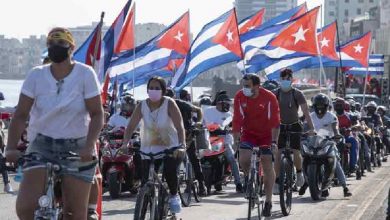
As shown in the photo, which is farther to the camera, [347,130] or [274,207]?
[347,130]

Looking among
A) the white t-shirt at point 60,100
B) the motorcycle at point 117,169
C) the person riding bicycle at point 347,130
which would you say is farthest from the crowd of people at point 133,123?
the person riding bicycle at point 347,130

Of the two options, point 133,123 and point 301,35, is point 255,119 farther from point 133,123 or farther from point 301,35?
point 301,35

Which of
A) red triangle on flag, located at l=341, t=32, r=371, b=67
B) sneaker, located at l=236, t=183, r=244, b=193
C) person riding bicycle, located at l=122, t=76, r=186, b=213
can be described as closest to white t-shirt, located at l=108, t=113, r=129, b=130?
sneaker, located at l=236, t=183, r=244, b=193

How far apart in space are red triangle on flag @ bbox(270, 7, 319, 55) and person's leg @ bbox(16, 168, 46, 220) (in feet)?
60.9

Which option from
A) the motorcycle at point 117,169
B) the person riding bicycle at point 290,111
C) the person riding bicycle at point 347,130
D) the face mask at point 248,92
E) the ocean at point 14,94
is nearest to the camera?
the face mask at point 248,92

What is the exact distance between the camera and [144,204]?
9.87 m

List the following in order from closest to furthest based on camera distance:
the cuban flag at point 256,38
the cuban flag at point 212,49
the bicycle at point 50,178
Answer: the bicycle at point 50,178
the cuban flag at point 212,49
the cuban flag at point 256,38

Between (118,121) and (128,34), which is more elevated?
(128,34)

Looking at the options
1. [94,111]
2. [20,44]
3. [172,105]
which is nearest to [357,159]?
[172,105]

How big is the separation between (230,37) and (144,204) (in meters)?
13.3

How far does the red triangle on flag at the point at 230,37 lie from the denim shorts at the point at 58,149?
15196 mm

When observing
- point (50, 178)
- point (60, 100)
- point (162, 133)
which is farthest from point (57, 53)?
point (162, 133)

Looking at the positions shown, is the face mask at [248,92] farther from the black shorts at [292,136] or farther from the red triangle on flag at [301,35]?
the red triangle on flag at [301,35]

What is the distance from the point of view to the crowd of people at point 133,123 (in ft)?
24.7
